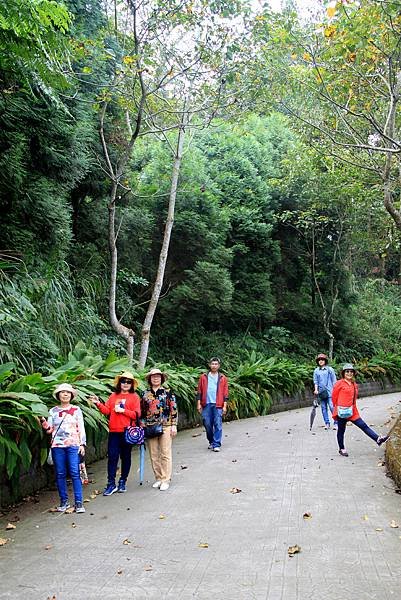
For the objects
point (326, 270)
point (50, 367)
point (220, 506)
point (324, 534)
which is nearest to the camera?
point (324, 534)

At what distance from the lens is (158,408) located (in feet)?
24.5

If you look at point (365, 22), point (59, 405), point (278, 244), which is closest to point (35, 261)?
point (59, 405)

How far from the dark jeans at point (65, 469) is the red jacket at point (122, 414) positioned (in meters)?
0.80

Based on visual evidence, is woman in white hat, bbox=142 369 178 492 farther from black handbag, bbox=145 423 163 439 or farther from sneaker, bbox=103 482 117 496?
sneaker, bbox=103 482 117 496

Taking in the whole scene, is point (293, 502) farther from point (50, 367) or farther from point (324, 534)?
point (50, 367)

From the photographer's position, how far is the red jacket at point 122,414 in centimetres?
716

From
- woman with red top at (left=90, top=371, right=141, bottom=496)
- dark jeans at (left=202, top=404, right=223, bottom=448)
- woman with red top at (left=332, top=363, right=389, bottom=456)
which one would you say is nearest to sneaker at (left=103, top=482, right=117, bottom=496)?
woman with red top at (left=90, top=371, right=141, bottom=496)

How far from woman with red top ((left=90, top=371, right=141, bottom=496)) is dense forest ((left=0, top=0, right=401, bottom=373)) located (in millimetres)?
2124

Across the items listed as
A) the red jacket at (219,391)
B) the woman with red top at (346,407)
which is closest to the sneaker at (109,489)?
the red jacket at (219,391)

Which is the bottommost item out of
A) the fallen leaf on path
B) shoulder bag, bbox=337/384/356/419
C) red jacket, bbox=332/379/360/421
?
the fallen leaf on path

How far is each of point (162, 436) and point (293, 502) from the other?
1.91 meters

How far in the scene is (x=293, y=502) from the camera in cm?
647

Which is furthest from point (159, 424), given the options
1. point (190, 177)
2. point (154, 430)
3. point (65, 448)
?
point (190, 177)

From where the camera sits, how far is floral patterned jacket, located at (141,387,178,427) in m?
7.44
